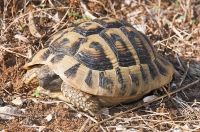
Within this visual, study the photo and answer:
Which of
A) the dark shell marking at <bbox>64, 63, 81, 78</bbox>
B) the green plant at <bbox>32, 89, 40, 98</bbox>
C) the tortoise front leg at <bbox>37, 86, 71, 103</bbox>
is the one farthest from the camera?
the green plant at <bbox>32, 89, 40, 98</bbox>

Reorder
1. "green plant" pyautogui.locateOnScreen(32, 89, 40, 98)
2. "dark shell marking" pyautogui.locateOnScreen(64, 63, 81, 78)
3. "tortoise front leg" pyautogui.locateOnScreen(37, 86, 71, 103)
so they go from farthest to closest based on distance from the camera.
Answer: "green plant" pyautogui.locateOnScreen(32, 89, 40, 98), "tortoise front leg" pyautogui.locateOnScreen(37, 86, 71, 103), "dark shell marking" pyautogui.locateOnScreen(64, 63, 81, 78)

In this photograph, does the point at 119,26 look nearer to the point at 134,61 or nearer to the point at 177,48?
the point at 134,61

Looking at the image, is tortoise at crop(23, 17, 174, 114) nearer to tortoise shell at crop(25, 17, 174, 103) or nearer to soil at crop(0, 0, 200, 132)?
tortoise shell at crop(25, 17, 174, 103)

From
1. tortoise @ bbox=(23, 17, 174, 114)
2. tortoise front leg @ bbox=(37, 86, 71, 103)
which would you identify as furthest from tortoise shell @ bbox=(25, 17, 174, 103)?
tortoise front leg @ bbox=(37, 86, 71, 103)

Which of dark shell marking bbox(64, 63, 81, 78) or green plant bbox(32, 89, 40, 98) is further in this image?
green plant bbox(32, 89, 40, 98)

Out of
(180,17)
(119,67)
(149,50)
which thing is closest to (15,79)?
(119,67)

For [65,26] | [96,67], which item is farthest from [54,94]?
[65,26]

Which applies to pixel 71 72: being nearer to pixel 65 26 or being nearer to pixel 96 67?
pixel 96 67

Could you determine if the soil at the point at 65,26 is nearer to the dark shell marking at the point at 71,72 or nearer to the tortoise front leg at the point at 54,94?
the tortoise front leg at the point at 54,94

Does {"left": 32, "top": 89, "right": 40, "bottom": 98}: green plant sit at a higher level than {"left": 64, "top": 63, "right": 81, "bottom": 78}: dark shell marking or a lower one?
lower
